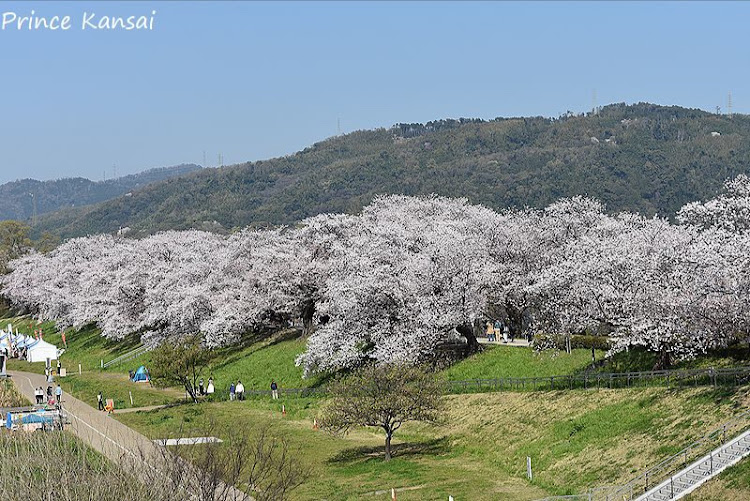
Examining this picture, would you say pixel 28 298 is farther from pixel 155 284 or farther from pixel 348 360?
pixel 348 360

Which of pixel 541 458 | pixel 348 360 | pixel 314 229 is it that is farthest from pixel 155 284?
pixel 541 458

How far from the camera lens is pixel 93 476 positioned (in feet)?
77.8

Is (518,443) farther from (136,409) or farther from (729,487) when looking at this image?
(136,409)

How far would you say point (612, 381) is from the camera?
1613 inches

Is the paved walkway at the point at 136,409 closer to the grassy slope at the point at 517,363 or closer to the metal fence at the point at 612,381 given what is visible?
the grassy slope at the point at 517,363

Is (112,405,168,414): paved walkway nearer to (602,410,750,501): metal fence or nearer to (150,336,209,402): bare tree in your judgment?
(150,336,209,402): bare tree

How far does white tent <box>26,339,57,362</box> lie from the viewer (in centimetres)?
8669

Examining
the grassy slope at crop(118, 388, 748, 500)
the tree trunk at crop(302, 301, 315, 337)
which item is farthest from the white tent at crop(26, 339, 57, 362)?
the grassy slope at crop(118, 388, 748, 500)

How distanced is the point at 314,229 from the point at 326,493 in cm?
4034

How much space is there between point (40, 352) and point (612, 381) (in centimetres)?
6277

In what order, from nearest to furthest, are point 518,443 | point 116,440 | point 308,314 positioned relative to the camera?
point 518,443 < point 116,440 < point 308,314

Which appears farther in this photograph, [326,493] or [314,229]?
[314,229]

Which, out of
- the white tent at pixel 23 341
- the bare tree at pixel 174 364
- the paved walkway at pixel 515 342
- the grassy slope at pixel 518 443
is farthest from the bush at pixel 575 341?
the white tent at pixel 23 341

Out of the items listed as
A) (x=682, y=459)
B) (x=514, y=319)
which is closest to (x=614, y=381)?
(x=682, y=459)
